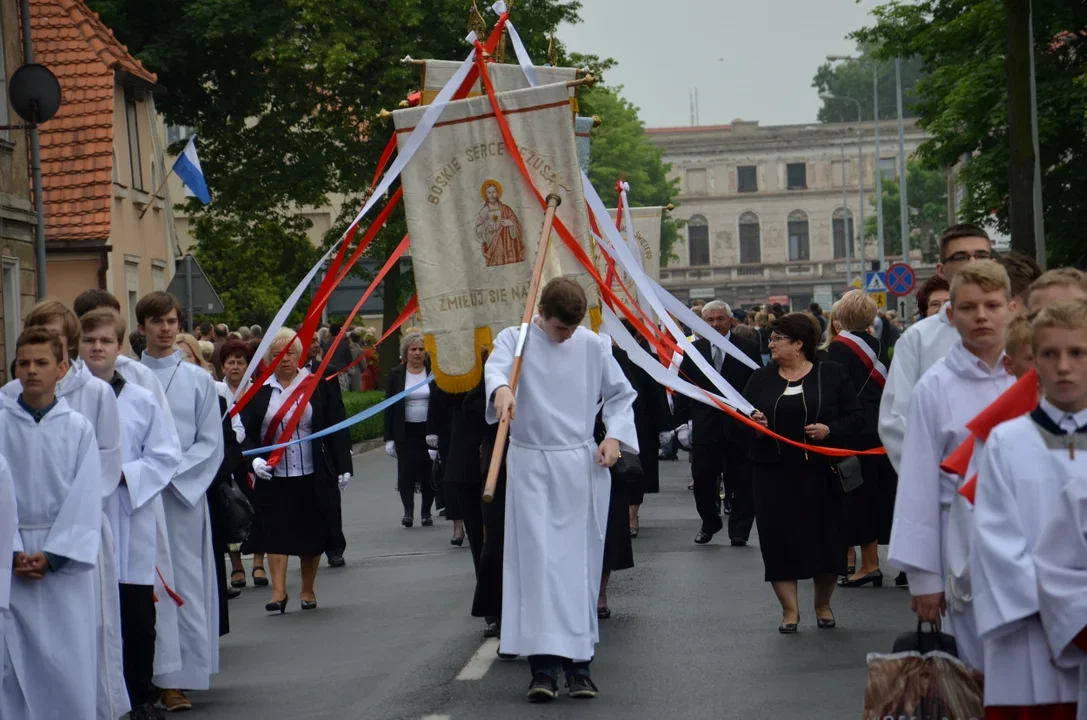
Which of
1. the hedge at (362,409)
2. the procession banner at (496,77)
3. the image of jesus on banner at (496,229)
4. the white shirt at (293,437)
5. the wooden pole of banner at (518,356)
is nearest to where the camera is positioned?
the wooden pole of banner at (518,356)

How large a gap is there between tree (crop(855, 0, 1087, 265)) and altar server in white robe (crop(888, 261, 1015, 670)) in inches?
1013

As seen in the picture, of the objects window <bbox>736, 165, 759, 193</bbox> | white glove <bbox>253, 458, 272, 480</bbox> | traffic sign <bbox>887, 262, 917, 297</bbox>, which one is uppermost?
window <bbox>736, 165, 759, 193</bbox>

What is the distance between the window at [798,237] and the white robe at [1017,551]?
4063 inches

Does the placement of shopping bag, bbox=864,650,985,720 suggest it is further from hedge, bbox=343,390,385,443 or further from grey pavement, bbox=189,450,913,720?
hedge, bbox=343,390,385,443

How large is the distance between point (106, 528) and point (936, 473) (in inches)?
144

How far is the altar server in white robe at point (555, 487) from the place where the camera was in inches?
333

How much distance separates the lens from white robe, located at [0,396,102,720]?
706cm

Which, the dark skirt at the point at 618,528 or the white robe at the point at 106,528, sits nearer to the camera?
the white robe at the point at 106,528

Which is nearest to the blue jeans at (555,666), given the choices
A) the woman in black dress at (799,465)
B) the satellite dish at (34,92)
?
the woman in black dress at (799,465)

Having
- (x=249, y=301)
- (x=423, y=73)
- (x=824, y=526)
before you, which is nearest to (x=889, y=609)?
(x=824, y=526)

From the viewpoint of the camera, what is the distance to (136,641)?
26.4 ft

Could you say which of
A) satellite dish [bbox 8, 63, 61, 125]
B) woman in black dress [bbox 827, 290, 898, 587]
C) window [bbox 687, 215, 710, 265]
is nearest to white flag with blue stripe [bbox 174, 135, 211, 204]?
satellite dish [bbox 8, 63, 61, 125]

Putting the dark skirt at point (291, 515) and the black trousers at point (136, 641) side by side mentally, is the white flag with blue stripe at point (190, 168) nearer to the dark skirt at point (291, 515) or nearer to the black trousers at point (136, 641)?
A: the dark skirt at point (291, 515)

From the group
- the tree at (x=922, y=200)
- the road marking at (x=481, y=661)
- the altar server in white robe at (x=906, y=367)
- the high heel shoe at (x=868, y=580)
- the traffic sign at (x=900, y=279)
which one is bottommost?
the high heel shoe at (x=868, y=580)
